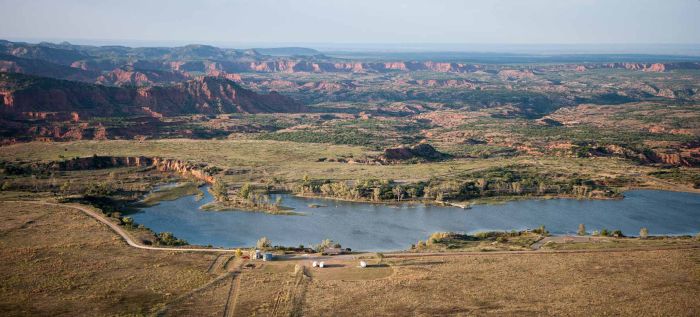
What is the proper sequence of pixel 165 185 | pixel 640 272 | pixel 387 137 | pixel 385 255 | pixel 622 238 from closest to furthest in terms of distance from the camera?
pixel 640 272
pixel 385 255
pixel 622 238
pixel 165 185
pixel 387 137

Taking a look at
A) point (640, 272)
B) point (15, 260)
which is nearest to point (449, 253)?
point (640, 272)

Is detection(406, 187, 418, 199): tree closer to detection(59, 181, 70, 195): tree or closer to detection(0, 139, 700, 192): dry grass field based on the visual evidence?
detection(0, 139, 700, 192): dry grass field

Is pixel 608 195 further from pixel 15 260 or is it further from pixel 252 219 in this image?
pixel 15 260

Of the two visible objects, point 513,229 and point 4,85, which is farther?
point 4,85

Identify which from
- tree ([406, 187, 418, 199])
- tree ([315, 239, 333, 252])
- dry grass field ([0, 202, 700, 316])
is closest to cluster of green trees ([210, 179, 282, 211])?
tree ([406, 187, 418, 199])

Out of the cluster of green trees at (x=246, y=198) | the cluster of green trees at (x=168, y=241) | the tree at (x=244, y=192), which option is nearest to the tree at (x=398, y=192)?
→ the cluster of green trees at (x=246, y=198)

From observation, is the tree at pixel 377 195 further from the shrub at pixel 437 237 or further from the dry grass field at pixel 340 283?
the dry grass field at pixel 340 283
